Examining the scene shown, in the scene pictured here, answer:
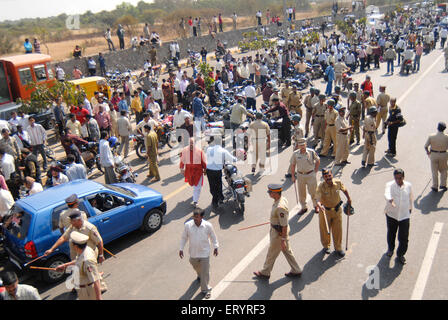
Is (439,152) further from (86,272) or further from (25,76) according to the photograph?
(25,76)

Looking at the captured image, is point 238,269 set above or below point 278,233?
below

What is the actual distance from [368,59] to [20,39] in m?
34.5

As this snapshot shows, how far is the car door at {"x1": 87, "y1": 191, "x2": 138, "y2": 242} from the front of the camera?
7336 mm

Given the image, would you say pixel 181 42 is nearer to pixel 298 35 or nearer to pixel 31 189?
pixel 298 35

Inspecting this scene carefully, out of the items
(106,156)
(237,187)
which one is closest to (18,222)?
(106,156)

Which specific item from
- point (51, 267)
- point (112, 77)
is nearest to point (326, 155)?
point (51, 267)

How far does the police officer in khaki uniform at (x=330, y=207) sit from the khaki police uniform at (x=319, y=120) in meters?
5.60

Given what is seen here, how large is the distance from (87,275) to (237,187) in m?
3.97

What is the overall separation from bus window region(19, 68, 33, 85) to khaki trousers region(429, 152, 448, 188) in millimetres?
15609

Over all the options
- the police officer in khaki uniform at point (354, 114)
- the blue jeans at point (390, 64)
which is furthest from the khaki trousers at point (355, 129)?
the blue jeans at point (390, 64)

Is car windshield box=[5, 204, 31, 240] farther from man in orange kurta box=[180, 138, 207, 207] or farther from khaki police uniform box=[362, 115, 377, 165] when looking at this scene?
khaki police uniform box=[362, 115, 377, 165]

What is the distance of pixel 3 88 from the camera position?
16.9 meters

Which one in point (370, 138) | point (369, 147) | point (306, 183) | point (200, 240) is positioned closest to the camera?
point (200, 240)

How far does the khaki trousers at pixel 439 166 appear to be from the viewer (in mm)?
8766
